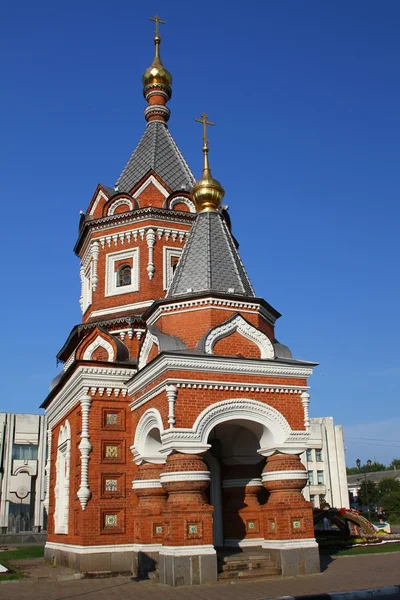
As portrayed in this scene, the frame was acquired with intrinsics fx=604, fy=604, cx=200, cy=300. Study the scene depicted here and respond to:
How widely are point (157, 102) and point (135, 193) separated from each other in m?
4.70

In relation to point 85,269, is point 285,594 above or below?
below

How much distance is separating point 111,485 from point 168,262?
244 inches

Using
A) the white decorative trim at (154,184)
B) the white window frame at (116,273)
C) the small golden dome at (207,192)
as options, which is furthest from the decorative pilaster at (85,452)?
the white decorative trim at (154,184)

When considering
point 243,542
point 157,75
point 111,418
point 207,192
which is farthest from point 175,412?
point 157,75

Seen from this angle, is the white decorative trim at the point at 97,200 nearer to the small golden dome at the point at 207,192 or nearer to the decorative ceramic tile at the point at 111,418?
the small golden dome at the point at 207,192

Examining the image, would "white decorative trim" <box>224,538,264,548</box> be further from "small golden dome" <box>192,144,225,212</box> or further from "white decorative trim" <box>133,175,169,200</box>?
"white decorative trim" <box>133,175,169,200</box>

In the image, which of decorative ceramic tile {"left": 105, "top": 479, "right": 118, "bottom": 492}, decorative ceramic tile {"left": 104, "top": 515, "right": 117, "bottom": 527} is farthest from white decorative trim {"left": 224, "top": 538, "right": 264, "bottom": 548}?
decorative ceramic tile {"left": 105, "top": 479, "right": 118, "bottom": 492}

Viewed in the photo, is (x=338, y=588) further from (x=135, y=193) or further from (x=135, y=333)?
(x=135, y=193)

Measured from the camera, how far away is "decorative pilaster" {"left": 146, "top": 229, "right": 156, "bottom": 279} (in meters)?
16.0

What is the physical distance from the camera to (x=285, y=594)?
29.2 ft

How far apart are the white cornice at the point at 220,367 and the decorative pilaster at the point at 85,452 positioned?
4.87 feet

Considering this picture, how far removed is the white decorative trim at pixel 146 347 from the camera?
500 inches

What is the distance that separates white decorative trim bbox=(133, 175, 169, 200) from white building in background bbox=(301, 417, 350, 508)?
27.0 metres

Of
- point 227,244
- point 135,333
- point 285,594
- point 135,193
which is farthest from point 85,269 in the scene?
point 285,594
